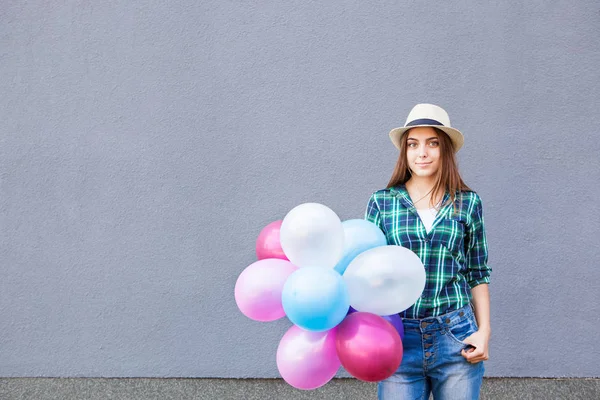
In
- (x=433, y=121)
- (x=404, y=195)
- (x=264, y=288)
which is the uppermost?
(x=433, y=121)

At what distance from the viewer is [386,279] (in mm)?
1486

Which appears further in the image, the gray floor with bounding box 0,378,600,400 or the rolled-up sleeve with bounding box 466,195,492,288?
the gray floor with bounding box 0,378,600,400

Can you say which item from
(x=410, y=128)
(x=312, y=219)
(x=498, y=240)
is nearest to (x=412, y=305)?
(x=312, y=219)

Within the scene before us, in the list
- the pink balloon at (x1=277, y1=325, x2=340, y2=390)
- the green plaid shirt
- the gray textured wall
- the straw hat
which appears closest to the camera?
the pink balloon at (x1=277, y1=325, x2=340, y2=390)

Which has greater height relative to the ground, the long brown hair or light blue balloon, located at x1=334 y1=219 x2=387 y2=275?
the long brown hair

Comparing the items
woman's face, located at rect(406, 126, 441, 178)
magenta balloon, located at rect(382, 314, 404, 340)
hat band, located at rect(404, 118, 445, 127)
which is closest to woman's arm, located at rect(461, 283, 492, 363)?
magenta balloon, located at rect(382, 314, 404, 340)

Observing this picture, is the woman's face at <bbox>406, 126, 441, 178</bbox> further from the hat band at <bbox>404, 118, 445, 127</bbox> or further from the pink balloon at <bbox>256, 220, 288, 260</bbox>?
the pink balloon at <bbox>256, 220, 288, 260</bbox>

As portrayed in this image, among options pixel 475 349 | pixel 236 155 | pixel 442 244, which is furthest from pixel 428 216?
pixel 236 155

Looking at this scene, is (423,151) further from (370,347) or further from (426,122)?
(370,347)

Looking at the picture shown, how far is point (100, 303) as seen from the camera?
3096 millimetres

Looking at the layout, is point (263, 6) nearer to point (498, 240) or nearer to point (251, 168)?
point (251, 168)

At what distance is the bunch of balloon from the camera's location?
4.83 ft

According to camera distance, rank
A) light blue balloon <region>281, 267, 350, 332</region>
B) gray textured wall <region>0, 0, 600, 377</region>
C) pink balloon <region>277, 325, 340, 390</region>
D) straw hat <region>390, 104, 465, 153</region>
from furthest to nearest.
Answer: gray textured wall <region>0, 0, 600, 377</region>
straw hat <region>390, 104, 465, 153</region>
pink balloon <region>277, 325, 340, 390</region>
light blue balloon <region>281, 267, 350, 332</region>

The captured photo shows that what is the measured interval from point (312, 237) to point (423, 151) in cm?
53
